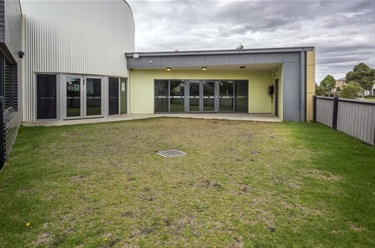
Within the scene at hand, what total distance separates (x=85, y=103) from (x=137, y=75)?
4.34m

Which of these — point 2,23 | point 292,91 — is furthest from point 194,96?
point 2,23

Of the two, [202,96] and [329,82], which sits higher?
[329,82]

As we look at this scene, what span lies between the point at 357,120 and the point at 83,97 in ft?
39.1

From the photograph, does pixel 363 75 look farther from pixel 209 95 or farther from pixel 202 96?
pixel 202 96

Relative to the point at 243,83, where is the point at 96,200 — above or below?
below

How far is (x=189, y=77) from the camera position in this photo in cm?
1859

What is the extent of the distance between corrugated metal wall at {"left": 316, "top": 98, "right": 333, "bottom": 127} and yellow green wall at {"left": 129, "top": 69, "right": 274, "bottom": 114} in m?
5.42

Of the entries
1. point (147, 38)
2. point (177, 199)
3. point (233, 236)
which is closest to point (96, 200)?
point (177, 199)

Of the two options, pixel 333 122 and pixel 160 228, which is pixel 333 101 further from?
pixel 160 228

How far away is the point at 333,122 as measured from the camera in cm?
1105

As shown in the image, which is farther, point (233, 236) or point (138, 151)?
point (138, 151)

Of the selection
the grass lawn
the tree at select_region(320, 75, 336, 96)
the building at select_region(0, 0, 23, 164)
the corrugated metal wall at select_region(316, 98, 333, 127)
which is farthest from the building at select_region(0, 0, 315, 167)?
the tree at select_region(320, 75, 336, 96)

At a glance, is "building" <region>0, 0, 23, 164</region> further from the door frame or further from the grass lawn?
the door frame

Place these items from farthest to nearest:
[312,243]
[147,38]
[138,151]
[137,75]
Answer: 1. [147,38]
2. [137,75]
3. [138,151]
4. [312,243]
